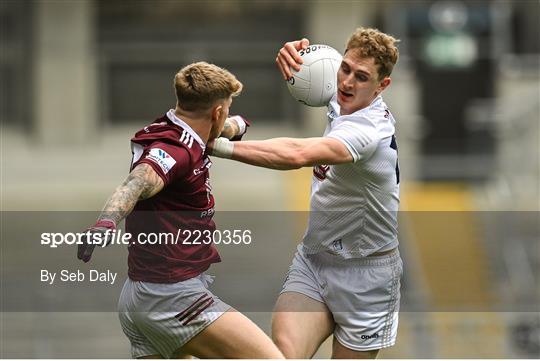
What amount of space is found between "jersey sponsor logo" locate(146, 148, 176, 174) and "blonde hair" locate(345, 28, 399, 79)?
38.9 inches

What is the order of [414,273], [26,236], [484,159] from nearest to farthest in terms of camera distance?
[26,236] < [414,273] < [484,159]

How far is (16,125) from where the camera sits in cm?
1788

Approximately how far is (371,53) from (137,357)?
157 cm

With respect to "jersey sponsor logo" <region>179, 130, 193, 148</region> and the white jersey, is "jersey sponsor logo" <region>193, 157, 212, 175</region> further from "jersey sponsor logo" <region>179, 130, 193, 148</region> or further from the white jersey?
the white jersey

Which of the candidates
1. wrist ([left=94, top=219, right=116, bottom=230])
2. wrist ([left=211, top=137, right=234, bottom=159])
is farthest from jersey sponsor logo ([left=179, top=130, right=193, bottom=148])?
wrist ([left=94, top=219, right=116, bottom=230])

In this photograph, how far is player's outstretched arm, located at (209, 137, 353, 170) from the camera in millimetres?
4926

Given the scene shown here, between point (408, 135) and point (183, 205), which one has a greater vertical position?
point (183, 205)

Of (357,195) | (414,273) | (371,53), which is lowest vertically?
(414,273)

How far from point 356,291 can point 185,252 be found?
891 mm

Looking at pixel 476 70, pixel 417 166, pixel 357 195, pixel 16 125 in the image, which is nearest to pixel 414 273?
pixel 417 166

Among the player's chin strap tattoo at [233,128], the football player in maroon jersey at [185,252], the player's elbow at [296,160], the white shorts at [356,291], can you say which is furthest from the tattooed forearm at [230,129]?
the white shorts at [356,291]

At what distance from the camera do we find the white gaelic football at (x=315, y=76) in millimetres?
5508

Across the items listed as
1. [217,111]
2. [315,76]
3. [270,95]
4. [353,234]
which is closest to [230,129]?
[217,111]

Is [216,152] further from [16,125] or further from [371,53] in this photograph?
[16,125]
